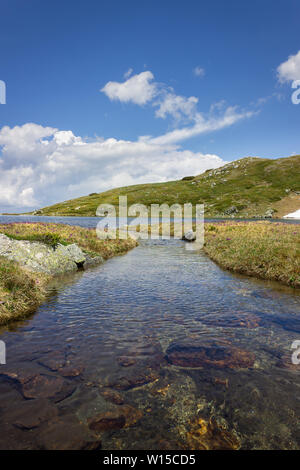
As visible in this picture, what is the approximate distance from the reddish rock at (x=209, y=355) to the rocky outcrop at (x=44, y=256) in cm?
1281

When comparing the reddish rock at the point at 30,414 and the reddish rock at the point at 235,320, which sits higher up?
the reddish rock at the point at 30,414

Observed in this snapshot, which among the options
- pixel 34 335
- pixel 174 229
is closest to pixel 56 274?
pixel 34 335

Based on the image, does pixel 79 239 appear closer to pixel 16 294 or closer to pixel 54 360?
pixel 16 294

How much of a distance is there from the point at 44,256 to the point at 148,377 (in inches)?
640

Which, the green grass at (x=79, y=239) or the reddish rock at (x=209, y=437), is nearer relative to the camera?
the reddish rock at (x=209, y=437)

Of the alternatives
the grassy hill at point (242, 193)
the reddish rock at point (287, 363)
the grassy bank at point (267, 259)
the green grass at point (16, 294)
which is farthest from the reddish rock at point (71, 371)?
the grassy hill at point (242, 193)

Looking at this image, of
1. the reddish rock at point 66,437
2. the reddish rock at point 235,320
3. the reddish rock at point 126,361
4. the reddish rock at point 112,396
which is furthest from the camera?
the reddish rock at point 235,320

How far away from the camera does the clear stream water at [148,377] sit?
16.9 ft

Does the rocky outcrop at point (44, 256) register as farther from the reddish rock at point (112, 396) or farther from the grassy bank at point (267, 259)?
the grassy bank at point (267, 259)

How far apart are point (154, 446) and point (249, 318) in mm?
8044

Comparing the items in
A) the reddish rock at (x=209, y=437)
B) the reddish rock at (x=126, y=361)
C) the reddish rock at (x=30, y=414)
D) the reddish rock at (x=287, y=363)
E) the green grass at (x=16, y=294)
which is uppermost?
the green grass at (x=16, y=294)

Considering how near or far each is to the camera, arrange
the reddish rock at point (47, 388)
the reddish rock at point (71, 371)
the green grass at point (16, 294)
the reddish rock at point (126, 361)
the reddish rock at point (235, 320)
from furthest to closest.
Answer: the green grass at point (16, 294)
the reddish rock at point (235, 320)
the reddish rock at point (126, 361)
the reddish rock at point (71, 371)
the reddish rock at point (47, 388)

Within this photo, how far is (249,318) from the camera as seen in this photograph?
11.5 metres
